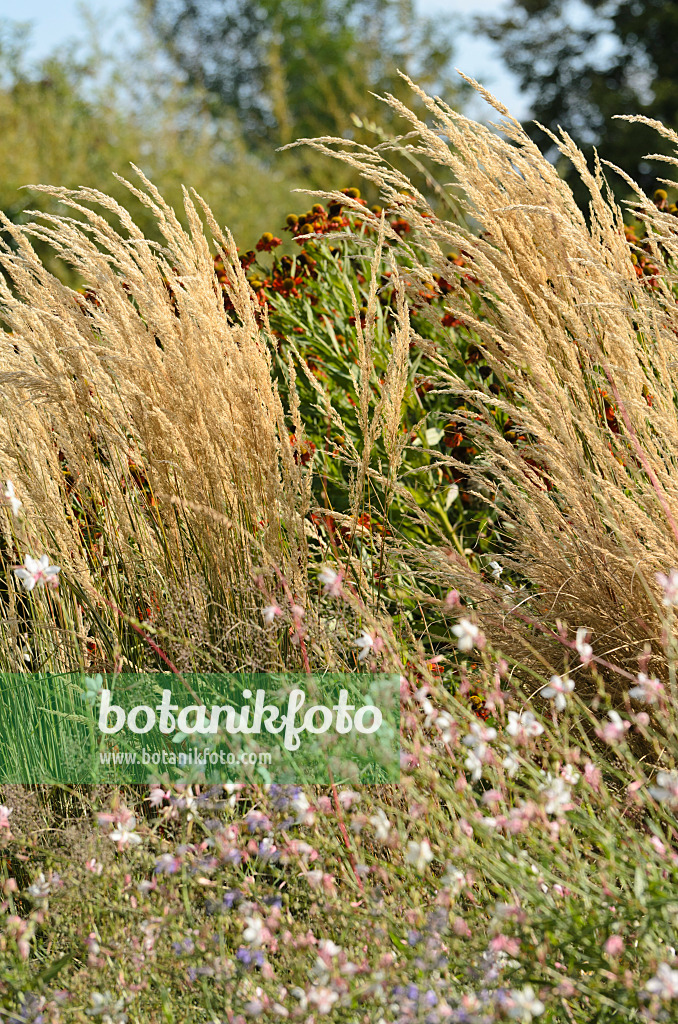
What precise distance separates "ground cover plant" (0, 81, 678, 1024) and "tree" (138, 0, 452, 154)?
668 inches

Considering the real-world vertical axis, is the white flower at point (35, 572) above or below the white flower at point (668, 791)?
above

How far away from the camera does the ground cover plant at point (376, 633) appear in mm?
1430

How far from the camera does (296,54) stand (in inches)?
1029

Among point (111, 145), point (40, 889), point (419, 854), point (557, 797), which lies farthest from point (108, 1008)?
point (111, 145)

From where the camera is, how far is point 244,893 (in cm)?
171

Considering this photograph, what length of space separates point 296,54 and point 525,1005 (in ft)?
93.5

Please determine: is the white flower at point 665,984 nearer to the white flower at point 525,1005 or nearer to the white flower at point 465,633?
the white flower at point 525,1005

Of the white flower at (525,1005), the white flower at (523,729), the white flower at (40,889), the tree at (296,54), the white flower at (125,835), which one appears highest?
the tree at (296,54)

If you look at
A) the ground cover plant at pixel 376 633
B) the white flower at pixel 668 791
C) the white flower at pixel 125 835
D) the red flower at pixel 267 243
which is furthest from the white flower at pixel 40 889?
the red flower at pixel 267 243

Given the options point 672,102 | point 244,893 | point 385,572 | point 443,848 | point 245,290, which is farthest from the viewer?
point 672,102

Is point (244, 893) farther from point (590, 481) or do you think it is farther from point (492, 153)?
point (492, 153)

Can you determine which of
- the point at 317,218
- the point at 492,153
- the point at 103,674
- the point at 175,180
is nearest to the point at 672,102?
the point at 175,180

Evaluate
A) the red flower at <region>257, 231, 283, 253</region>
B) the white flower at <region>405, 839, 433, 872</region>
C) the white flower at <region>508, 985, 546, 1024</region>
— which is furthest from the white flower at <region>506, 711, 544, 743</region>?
the red flower at <region>257, 231, 283, 253</region>

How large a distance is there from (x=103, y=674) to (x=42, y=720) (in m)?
0.20
